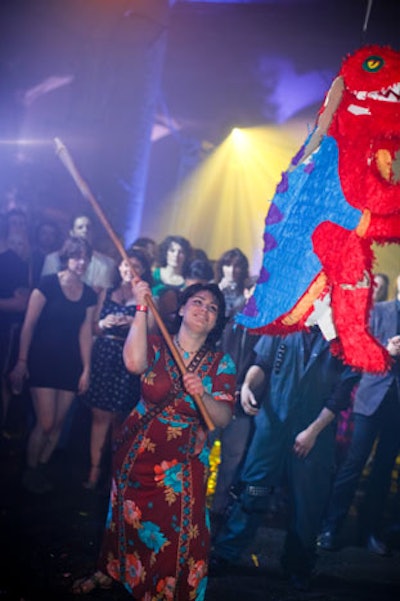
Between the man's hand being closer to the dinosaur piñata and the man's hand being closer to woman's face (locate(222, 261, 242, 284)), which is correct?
the dinosaur piñata

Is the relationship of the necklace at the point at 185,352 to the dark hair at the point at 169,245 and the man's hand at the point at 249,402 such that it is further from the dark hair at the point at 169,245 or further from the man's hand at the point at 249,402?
the dark hair at the point at 169,245

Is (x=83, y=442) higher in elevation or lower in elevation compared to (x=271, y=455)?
lower

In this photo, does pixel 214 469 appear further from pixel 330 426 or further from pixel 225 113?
pixel 225 113

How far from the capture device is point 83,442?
4.67 metres

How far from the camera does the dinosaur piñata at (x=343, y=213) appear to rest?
111 inches

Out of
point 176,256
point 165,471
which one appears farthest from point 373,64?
point 176,256

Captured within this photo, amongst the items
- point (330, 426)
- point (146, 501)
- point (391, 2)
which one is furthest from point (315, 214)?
point (391, 2)

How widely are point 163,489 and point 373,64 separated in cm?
248

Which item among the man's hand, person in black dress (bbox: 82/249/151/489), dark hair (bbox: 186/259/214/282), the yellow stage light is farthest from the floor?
the yellow stage light

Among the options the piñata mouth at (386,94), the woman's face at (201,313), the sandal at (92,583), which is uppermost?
the piñata mouth at (386,94)

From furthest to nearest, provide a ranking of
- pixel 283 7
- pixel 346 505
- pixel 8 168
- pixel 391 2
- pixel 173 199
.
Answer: pixel 173 199
pixel 8 168
pixel 283 7
pixel 391 2
pixel 346 505

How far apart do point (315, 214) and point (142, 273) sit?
1.71 metres

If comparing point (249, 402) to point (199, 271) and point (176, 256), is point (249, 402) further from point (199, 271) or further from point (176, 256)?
point (176, 256)

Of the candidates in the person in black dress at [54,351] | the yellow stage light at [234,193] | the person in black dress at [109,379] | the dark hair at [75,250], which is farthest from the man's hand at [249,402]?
the yellow stage light at [234,193]
